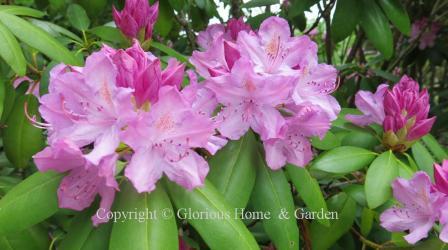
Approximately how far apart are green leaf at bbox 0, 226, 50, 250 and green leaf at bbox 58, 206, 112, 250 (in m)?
0.17

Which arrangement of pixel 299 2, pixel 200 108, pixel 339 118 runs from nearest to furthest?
pixel 200 108 → pixel 339 118 → pixel 299 2

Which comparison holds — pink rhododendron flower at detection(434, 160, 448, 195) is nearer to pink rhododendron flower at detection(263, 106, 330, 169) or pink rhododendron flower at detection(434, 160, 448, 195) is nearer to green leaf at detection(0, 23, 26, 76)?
pink rhododendron flower at detection(263, 106, 330, 169)

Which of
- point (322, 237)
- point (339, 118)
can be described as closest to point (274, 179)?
point (322, 237)

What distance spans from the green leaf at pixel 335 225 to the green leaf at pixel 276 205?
0.77ft

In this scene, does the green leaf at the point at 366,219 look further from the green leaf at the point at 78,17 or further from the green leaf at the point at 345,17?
the green leaf at the point at 78,17

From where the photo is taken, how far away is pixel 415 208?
1067 millimetres

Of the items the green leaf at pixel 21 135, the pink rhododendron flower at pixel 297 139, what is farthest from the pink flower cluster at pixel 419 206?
the green leaf at pixel 21 135

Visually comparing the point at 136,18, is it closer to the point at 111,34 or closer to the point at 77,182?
the point at 111,34

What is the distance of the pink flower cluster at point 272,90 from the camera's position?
3.00 ft

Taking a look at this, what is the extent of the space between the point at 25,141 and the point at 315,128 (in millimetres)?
719

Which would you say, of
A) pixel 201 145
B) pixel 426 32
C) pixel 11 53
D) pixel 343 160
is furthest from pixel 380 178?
pixel 426 32

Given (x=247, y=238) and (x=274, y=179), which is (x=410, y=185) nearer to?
(x=274, y=179)

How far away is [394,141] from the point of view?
3.82 feet

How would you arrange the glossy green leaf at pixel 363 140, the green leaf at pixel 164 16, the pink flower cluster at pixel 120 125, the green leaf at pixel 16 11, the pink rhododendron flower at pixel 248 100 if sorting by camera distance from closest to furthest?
the pink flower cluster at pixel 120 125 < the pink rhododendron flower at pixel 248 100 < the green leaf at pixel 16 11 < the glossy green leaf at pixel 363 140 < the green leaf at pixel 164 16
